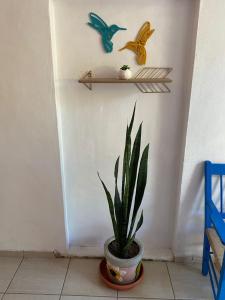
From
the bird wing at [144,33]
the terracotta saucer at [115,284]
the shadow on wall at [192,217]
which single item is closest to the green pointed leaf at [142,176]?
the shadow on wall at [192,217]

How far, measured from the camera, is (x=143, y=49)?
1715 mm

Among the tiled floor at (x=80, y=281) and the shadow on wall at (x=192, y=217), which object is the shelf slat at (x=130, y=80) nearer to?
the shadow on wall at (x=192, y=217)

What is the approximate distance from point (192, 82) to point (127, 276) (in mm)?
1382

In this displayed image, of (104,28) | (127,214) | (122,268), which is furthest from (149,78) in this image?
(122,268)

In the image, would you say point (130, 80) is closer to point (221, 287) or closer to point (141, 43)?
point (141, 43)

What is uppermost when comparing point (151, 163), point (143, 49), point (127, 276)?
point (143, 49)

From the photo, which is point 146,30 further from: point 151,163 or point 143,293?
point 143,293

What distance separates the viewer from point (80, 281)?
6.26 ft

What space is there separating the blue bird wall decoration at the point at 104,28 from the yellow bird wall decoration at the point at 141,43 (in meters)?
0.10

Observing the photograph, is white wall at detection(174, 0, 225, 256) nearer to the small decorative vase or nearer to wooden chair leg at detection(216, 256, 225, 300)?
the small decorative vase

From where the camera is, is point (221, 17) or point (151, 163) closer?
point (221, 17)

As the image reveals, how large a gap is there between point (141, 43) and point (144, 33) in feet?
0.21

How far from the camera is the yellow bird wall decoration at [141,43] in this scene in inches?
66.6

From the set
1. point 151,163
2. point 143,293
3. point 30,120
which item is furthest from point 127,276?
point 30,120
